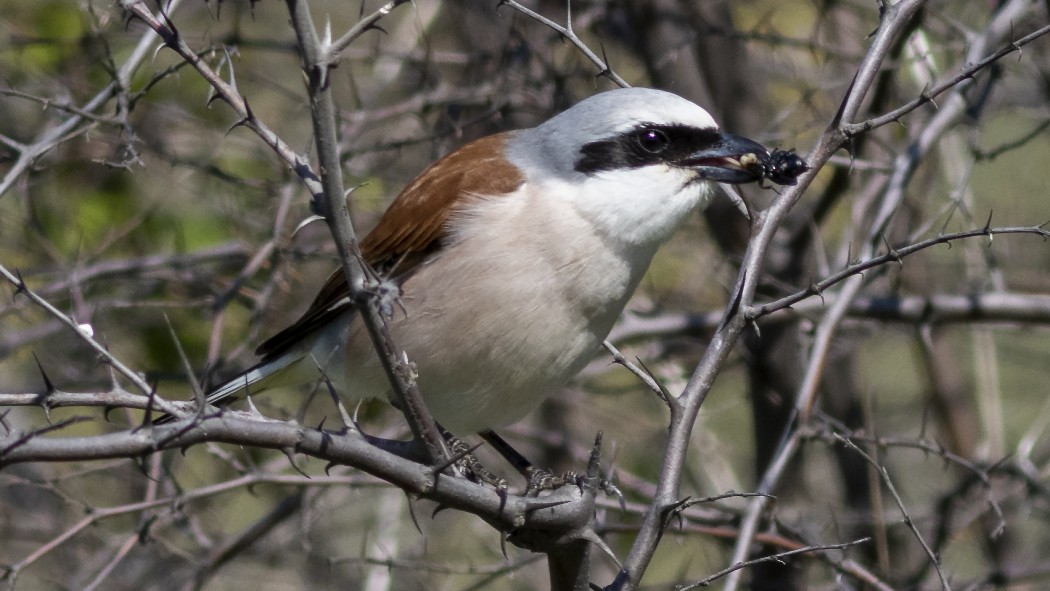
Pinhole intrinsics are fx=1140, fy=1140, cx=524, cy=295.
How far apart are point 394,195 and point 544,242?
95.4 inches

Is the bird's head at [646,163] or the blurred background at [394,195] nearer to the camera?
the bird's head at [646,163]

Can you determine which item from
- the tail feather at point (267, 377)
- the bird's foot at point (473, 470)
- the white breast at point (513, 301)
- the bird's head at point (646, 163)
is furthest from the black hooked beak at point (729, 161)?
the tail feather at point (267, 377)

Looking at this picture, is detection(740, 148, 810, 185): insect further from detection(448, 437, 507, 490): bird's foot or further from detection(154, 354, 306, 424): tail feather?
detection(154, 354, 306, 424): tail feather

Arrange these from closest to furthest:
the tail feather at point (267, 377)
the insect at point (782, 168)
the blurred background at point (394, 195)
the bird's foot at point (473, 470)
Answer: the insect at point (782, 168) < the bird's foot at point (473, 470) < the tail feather at point (267, 377) < the blurred background at point (394, 195)

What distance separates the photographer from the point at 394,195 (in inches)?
213

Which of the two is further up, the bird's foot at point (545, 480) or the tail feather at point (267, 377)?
the tail feather at point (267, 377)

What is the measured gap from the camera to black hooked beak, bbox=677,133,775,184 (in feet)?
9.61

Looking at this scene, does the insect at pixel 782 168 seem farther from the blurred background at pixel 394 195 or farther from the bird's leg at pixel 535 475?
the blurred background at pixel 394 195

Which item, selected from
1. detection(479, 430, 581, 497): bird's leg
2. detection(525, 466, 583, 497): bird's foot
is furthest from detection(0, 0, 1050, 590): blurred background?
detection(525, 466, 583, 497): bird's foot

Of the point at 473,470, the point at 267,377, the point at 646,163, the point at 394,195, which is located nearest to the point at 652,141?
the point at 646,163

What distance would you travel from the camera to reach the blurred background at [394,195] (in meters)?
4.22

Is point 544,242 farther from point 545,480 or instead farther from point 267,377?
point 267,377

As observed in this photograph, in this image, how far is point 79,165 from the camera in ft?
17.3

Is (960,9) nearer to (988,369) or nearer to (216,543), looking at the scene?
(988,369)
